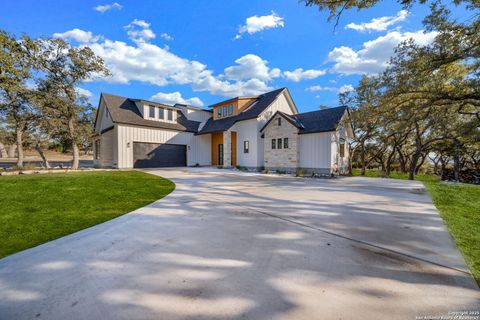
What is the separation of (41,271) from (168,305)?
1.79m

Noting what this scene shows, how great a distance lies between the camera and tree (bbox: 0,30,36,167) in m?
12.1

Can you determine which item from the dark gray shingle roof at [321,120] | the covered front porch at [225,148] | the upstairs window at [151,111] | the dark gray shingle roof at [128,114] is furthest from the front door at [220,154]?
the dark gray shingle roof at [321,120]

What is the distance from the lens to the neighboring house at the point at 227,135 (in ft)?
49.4

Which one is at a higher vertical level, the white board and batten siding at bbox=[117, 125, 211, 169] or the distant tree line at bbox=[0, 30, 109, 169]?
the distant tree line at bbox=[0, 30, 109, 169]

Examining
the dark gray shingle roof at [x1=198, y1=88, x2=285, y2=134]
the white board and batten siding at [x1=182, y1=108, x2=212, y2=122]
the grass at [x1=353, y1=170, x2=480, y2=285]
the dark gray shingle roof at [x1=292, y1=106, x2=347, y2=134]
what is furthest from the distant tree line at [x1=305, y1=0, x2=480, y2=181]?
the white board and batten siding at [x1=182, y1=108, x2=212, y2=122]

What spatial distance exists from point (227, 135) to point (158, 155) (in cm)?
686

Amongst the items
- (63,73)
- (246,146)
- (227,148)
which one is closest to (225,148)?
(227,148)

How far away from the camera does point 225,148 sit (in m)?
18.6

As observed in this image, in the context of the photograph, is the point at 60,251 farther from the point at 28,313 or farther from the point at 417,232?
the point at 417,232

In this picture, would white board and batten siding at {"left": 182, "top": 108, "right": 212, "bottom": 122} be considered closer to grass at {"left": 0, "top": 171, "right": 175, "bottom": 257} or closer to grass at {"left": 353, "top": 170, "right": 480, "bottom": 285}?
grass at {"left": 0, "top": 171, "right": 175, "bottom": 257}

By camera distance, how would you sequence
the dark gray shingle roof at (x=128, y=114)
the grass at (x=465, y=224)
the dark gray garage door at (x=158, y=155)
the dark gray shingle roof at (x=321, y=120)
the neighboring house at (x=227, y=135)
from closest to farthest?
the grass at (x=465, y=224) < the dark gray shingle roof at (x=321, y=120) < the neighboring house at (x=227, y=135) < the dark gray shingle roof at (x=128, y=114) < the dark gray garage door at (x=158, y=155)

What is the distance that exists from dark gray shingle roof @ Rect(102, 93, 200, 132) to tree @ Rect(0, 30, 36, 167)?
500 cm

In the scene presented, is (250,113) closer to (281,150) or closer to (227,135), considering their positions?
(227,135)

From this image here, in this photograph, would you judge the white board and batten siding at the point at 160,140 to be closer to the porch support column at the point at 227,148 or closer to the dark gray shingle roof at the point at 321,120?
the porch support column at the point at 227,148
